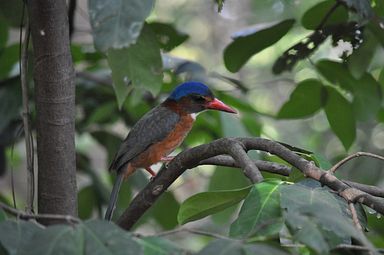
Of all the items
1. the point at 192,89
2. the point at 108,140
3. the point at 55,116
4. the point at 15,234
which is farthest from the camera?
the point at 108,140

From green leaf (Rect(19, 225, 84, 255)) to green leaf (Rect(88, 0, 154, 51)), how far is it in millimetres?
444

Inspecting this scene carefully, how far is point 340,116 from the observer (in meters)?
2.73

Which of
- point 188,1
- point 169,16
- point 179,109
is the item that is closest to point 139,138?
point 179,109

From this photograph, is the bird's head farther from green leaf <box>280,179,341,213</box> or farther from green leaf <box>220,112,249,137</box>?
green leaf <box>280,179,341,213</box>

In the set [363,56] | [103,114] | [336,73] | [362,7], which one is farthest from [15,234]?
[103,114]

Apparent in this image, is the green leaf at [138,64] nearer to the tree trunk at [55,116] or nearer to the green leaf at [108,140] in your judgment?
the tree trunk at [55,116]

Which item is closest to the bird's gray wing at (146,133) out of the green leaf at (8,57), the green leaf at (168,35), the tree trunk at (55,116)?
the green leaf at (168,35)

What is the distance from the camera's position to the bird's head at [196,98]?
126 inches

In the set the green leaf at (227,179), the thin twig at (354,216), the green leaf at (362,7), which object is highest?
the green leaf at (362,7)

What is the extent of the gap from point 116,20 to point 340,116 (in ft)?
4.63

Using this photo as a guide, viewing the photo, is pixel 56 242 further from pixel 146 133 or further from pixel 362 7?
pixel 146 133

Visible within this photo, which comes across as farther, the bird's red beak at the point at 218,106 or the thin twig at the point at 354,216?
the bird's red beak at the point at 218,106

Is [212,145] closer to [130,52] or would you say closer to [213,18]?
[130,52]

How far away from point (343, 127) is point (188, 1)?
681 centimetres
